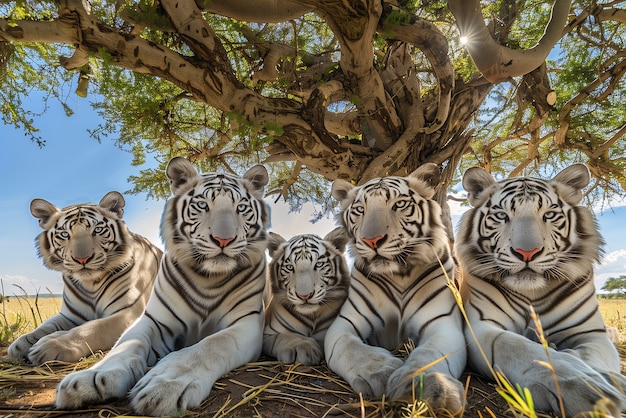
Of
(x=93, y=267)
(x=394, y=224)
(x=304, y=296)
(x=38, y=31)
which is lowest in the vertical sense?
(x=304, y=296)

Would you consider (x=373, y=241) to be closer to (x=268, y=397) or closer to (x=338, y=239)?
(x=338, y=239)

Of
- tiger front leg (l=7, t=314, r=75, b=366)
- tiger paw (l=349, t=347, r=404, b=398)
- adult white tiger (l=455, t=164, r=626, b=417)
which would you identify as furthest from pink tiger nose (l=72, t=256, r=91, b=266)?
adult white tiger (l=455, t=164, r=626, b=417)

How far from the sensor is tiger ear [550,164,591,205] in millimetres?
2283

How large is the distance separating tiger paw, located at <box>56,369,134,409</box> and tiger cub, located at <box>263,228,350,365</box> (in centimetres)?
94

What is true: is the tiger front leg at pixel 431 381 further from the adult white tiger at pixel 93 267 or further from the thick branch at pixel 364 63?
the thick branch at pixel 364 63

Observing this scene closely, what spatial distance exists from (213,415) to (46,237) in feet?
7.77

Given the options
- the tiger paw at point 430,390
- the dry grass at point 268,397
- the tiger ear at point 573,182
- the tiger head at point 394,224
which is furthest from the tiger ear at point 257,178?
the tiger ear at point 573,182

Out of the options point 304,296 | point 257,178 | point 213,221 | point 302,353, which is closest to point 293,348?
point 302,353

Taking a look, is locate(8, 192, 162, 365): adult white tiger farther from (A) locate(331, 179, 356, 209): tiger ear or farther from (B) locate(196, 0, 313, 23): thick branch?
(B) locate(196, 0, 313, 23): thick branch

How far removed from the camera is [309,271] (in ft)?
8.96

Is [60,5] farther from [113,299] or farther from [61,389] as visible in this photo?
[61,389]

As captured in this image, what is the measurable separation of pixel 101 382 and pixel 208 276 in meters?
0.90

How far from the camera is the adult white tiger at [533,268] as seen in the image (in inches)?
81.3

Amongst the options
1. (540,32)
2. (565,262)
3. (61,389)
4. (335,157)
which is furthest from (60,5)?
(540,32)
